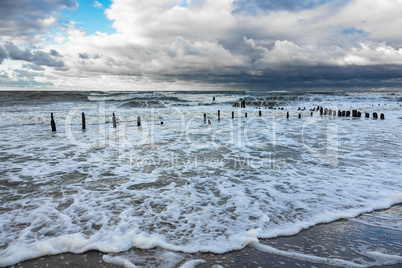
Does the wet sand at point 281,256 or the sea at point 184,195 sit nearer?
the wet sand at point 281,256

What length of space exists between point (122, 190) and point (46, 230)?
6.67 feet

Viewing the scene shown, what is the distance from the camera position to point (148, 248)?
365 centimetres

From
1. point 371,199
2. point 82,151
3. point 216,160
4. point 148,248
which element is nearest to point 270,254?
point 148,248

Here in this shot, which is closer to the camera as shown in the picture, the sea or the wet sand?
the wet sand

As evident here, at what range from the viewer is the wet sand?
3252mm

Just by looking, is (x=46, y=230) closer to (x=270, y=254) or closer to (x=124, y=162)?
(x=270, y=254)

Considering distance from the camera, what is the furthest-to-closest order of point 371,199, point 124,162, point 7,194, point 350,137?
point 350,137
point 124,162
point 7,194
point 371,199

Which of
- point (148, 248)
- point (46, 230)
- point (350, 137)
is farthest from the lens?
point (350, 137)

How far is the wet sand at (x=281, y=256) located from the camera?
10.7 feet

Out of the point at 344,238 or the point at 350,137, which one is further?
the point at 350,137

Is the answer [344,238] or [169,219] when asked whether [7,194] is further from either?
[344,238]

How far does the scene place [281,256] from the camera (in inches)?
133

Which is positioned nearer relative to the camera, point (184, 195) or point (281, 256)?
point (281, 256)

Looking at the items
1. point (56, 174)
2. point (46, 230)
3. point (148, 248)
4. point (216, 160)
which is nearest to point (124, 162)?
point (56, 174)
